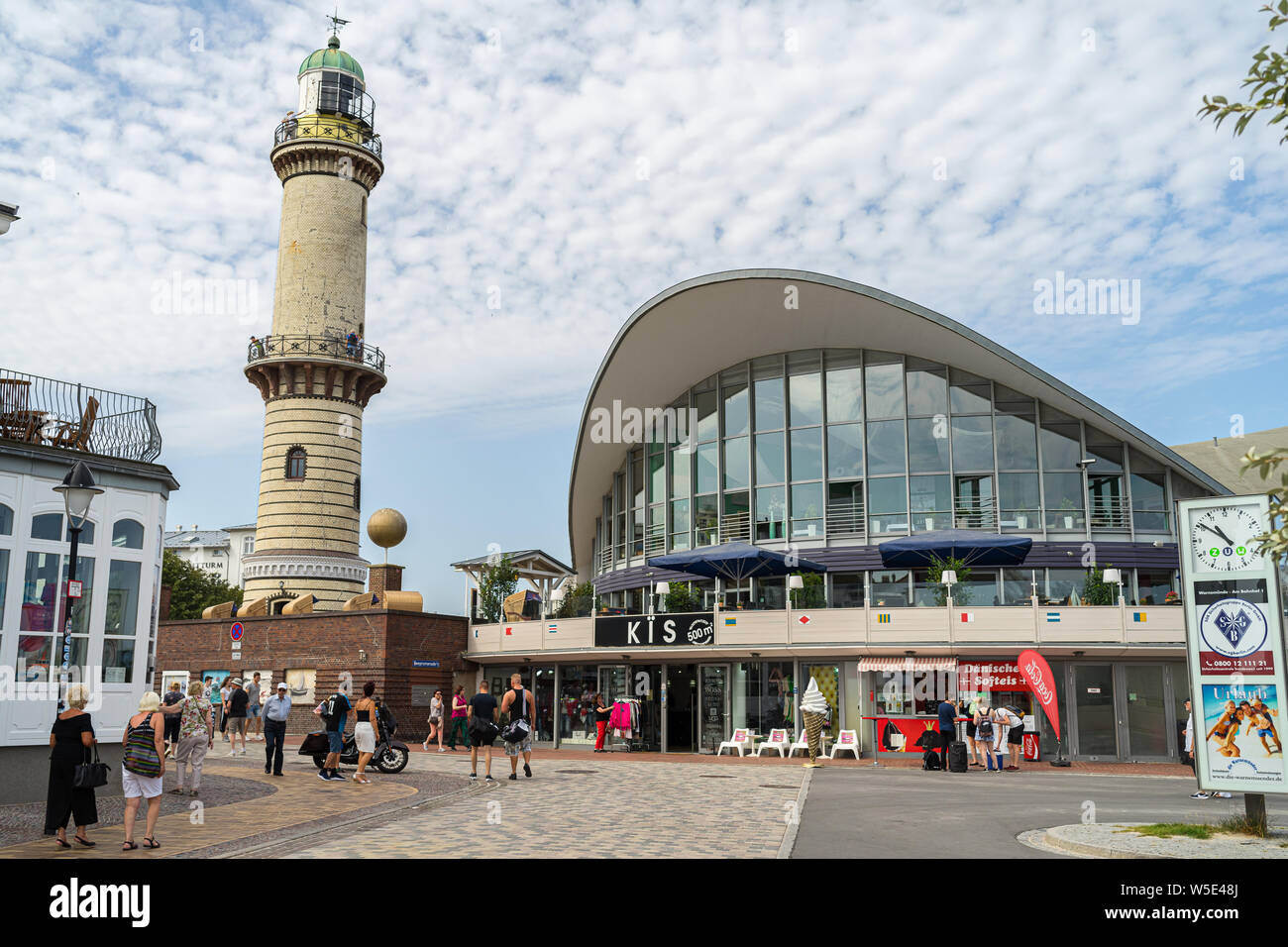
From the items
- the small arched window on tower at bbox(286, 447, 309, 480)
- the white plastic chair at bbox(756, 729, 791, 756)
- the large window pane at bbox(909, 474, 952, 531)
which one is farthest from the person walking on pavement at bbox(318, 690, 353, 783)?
the small arched window on tower at bbox(286, 447, 309, 480)

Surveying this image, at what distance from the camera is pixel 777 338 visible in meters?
32.0

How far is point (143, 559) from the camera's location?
1541 cm

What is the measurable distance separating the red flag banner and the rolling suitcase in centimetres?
273

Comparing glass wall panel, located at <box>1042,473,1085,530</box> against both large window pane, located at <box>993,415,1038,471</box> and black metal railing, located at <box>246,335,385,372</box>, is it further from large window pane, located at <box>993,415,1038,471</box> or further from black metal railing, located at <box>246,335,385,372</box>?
black metal railing, located at <box>246,335,385,372</box>

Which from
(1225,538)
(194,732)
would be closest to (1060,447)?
(1225,538)

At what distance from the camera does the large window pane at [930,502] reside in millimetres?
29375

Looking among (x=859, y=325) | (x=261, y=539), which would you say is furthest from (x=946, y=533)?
(x=261, y=539)

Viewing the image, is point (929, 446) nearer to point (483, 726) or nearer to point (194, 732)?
point (483, 726)

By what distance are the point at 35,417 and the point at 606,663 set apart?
1771 centimetres

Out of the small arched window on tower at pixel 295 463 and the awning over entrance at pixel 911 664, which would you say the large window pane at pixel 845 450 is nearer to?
the awning over entrance at pixel 911 664

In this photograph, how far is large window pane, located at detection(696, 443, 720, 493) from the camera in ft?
108

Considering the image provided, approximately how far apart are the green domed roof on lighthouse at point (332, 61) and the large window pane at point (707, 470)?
22.7 meters

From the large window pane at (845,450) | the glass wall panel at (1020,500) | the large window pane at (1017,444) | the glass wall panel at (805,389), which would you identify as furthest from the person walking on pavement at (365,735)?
the large window pane at (1017,444)

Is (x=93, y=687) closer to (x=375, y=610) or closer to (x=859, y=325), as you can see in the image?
(x=375, y=610)
